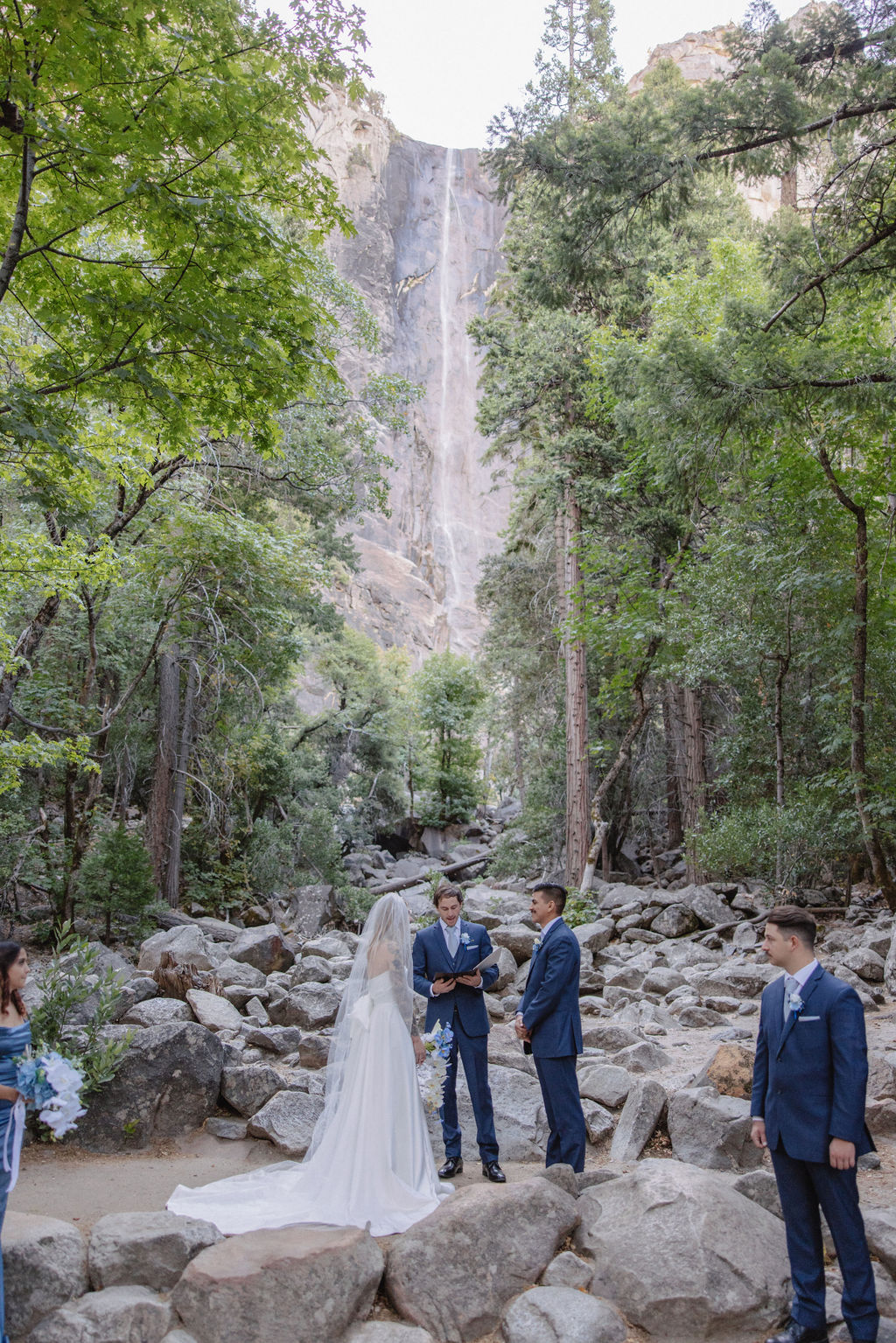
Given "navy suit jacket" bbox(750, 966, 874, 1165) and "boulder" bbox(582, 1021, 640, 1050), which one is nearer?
"navy suit jacket" bbox(750, 966, 874, 1165)

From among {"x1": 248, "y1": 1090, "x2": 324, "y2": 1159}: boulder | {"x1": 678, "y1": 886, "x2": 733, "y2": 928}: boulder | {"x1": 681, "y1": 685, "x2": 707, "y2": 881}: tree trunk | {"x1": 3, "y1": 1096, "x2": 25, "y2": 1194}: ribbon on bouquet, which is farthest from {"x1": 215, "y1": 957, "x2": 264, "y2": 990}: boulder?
{"x1": 681, "y1": 685, "x2": 707, "y2": 881}: tree trunk

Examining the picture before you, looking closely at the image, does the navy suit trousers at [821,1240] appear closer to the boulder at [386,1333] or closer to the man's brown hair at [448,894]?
the boulder at [386,1333]

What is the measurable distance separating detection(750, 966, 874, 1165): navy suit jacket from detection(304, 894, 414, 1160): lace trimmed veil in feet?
7.39

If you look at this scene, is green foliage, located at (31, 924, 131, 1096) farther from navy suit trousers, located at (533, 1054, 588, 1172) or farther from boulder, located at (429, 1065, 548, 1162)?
navy suit trousers, located at (533, 1054, 588, 1172)

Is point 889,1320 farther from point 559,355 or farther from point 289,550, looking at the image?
point 559,355

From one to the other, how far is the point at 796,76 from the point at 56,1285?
937 centimetres

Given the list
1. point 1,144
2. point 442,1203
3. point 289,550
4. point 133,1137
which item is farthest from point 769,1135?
point 289,550

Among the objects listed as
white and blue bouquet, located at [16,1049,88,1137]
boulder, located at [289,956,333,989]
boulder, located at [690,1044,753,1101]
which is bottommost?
boulder, located at [289,956,333,989]

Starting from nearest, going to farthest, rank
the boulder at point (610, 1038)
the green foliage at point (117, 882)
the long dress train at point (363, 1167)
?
the long dress train at point (363, 1167) → the boulder at point (610, 1038) → the green foliage at point (117, 882)

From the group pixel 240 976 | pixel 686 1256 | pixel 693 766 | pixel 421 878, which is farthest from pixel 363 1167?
pixel 421 878

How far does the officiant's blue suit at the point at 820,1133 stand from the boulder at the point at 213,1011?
5.33 meters

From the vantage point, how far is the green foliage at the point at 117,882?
1208cm

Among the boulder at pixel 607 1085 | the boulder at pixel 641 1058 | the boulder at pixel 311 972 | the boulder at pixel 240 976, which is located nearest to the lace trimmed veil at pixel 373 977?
the boulder at pixel 607 1085

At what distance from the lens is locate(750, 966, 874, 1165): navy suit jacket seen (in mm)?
3332
